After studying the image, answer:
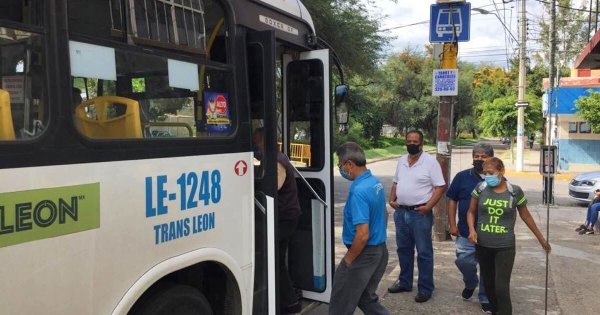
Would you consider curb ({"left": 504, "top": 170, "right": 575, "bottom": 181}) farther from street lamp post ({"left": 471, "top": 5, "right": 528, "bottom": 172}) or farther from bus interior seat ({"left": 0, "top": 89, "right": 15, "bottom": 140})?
bus interior seat ({"left": 0, "top": 89, "right": 15, "bottom": 140})

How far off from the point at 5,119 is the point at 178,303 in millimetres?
1321

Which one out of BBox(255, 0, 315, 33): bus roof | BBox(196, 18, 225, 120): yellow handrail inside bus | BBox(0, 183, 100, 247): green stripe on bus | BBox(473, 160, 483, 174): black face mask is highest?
BBox(255, 0, 315, 33): bus roof

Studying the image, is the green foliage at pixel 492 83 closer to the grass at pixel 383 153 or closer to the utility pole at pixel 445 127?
the grass at pixel 383 153

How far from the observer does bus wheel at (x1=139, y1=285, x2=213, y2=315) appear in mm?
2718

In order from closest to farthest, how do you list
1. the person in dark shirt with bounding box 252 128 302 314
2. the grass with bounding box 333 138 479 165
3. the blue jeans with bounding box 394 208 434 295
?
the person in dark shirt with bounding box 252 128 302 314 → the blue jeans with bounding box 394 208 434 295 → the grass with bounding box 333 138 479 165

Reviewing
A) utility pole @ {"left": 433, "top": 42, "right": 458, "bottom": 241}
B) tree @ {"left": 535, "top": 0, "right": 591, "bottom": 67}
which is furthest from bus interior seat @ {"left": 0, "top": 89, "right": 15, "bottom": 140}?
tree @ {"left": 535, "top": 0, "right": 591, "bottom": 67}

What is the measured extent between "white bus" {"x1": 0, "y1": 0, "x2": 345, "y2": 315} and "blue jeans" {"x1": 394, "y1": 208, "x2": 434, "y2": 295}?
221 cm

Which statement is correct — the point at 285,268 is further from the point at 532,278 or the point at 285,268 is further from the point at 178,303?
the point at 532,278

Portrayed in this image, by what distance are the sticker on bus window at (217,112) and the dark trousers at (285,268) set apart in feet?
4.07

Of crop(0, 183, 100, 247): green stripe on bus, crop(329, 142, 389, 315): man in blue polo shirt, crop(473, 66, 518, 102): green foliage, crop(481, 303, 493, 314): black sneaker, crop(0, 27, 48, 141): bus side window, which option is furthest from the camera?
crop(473, 66, 518, 102): green foliage

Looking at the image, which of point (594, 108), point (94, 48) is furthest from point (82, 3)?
point (594, 108)

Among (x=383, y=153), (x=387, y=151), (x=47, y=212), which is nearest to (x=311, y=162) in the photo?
(x=47, y=212)

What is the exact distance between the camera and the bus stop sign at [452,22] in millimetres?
7965

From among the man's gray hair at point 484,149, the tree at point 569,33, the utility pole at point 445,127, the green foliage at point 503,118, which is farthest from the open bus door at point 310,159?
the tree at point 569,33
